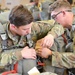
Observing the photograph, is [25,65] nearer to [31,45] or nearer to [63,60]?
[31,45]

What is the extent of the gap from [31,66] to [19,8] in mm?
424

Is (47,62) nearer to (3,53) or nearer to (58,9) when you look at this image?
(3,53)

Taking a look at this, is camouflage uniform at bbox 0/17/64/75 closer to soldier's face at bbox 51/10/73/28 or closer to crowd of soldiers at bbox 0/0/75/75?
crowd of soldiers at bbox 0/0/75/75

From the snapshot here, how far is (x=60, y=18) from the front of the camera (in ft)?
5.51

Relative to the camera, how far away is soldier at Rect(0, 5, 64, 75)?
1.29m

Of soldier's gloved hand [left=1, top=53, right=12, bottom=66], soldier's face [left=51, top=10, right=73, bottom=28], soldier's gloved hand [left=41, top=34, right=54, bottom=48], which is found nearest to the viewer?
soldier's gloved hand [left=1, top=53, right=12, bottom=66]

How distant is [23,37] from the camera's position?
55.7 inches

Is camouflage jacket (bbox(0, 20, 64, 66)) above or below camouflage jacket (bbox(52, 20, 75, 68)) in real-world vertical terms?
above

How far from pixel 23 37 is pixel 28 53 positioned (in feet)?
0.52

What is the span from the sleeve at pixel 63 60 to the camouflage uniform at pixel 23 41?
151 millimetres

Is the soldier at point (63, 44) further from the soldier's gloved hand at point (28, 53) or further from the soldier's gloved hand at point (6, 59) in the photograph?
the soldier's gloved hand at point (6, 59)

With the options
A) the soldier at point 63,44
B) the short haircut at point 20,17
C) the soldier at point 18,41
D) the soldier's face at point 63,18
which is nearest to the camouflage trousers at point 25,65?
the soldier at point 18,41

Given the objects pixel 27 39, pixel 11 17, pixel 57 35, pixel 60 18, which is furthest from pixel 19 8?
pixel 60 18

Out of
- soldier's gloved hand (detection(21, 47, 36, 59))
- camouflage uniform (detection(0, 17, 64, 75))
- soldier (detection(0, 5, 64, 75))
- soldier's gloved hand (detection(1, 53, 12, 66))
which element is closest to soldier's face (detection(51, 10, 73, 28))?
camouflage uniform (detection(0, 17, 64, 75))
